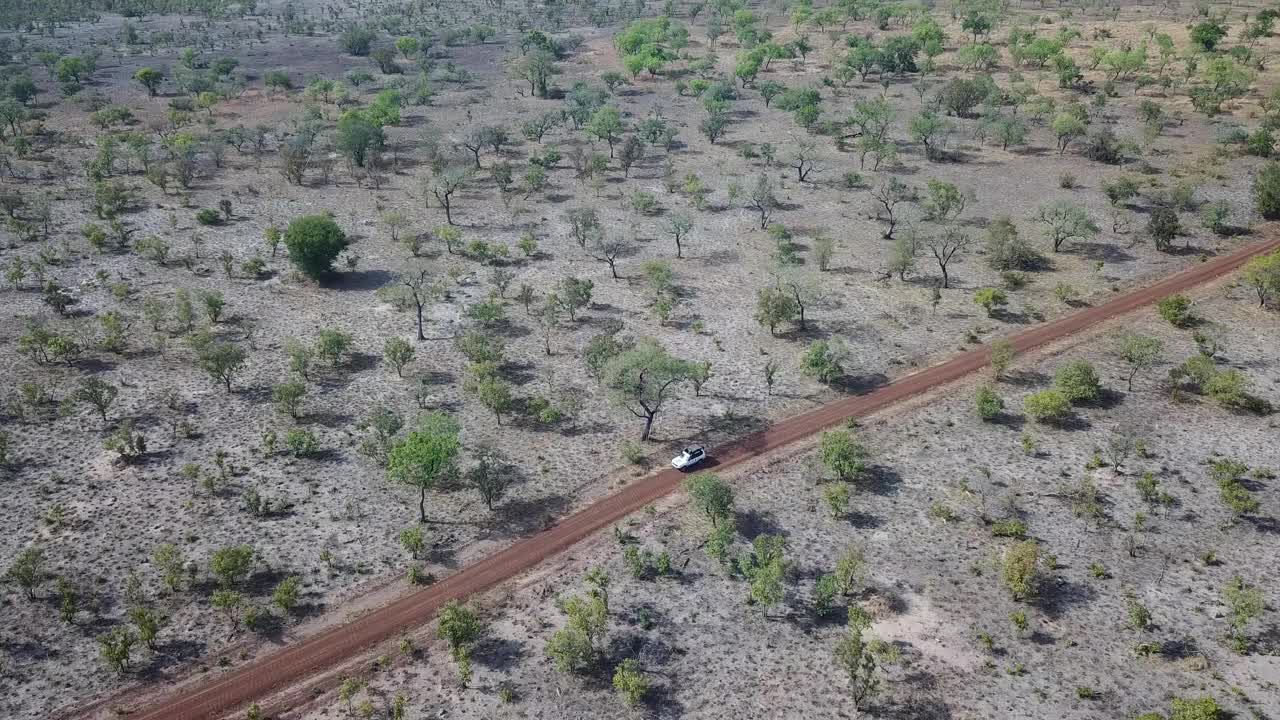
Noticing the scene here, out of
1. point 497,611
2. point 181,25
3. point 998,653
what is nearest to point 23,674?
point 497,611

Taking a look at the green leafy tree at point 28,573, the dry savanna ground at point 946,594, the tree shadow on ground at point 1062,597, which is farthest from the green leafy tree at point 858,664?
the green leafy tree at point 28,573

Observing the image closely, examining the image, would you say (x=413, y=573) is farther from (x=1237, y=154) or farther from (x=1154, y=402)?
(x=1237, y=154)

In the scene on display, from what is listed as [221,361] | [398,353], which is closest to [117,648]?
[221,361]

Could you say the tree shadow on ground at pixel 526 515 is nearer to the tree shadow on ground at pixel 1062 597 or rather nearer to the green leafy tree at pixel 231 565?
the green leafy tree at pixel 231 565

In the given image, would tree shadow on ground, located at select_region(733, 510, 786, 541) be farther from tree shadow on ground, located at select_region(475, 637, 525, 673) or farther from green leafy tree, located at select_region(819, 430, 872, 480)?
tree shadow on ground, located at select_region(475, 637, 525, 673)

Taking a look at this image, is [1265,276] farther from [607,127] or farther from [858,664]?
[607,127]

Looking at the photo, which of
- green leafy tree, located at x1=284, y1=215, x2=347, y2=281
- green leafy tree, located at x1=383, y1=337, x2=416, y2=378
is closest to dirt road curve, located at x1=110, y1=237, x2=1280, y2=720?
green leafy tree, located at x1=383, y1=337, x2=416, y2=378

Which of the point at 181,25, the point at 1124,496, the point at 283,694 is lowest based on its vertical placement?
the point at 283,694
